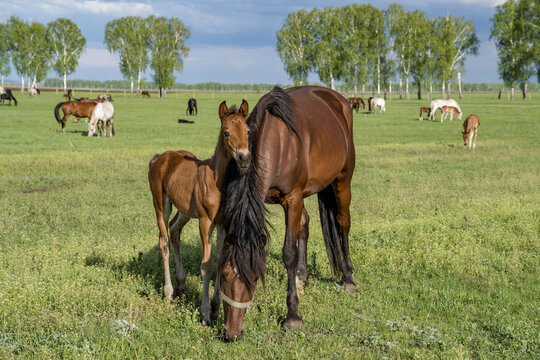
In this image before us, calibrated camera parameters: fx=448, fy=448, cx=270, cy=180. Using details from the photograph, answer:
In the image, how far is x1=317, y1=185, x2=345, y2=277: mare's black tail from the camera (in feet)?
21.1

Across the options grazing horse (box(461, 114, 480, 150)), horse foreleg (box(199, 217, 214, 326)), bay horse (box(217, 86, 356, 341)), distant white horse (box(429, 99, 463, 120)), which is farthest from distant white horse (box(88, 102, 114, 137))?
distant white horse (box(429, 99, 463, 120))

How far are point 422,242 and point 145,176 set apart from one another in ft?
32.0

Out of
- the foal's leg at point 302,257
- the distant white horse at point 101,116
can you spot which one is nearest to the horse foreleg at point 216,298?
the foal's leg at point 302,257

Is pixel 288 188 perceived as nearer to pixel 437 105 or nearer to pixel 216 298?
pixel 216 298

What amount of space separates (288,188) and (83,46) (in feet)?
323

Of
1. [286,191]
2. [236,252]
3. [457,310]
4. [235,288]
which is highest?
[286,191]

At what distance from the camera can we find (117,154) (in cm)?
1866

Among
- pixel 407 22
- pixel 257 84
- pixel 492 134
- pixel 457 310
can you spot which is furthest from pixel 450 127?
pixel 257 84

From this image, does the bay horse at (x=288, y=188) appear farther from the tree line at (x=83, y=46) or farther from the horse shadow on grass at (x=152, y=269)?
the tree line at (x=83, y=46)

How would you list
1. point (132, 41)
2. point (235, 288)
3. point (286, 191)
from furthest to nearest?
point (132, 41) → point (286, 191) → point (235, 288)

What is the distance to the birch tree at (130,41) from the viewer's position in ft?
296

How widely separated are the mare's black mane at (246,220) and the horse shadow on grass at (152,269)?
61.7 inches

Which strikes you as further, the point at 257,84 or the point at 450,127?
the point at 257,84

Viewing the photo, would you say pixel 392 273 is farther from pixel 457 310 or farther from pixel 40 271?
pixel 40 271
